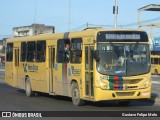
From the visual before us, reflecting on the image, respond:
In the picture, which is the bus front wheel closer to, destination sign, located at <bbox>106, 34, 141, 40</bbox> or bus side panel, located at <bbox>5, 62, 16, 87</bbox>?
bus side panel, located at <bbox>5, 62, 16, 87</bbox>

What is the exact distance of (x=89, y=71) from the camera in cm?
1630

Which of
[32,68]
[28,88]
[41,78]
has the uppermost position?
[32,68]

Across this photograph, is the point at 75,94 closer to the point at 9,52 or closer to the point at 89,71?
the point at 89,71

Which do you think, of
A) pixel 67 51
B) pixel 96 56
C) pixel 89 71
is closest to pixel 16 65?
pixel 67 51

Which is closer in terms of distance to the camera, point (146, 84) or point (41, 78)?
point (146, 84)

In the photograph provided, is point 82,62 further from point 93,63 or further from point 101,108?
point 101,108

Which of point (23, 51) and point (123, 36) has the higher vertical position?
point (123, 36)

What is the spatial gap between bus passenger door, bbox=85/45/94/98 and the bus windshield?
0.42m

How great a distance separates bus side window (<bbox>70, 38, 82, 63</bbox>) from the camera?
17.0 m

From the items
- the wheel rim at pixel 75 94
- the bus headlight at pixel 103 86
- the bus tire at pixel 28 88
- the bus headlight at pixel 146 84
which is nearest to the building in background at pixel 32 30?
the bus tire at pixel 28 88

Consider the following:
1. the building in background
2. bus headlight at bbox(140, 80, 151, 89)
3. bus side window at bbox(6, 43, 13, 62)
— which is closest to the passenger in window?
bus headlight at bbox(140, 80, 151, 89)

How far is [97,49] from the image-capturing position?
16.0 m

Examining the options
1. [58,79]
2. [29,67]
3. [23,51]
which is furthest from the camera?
[23,51]

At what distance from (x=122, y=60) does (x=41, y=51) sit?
542cm
